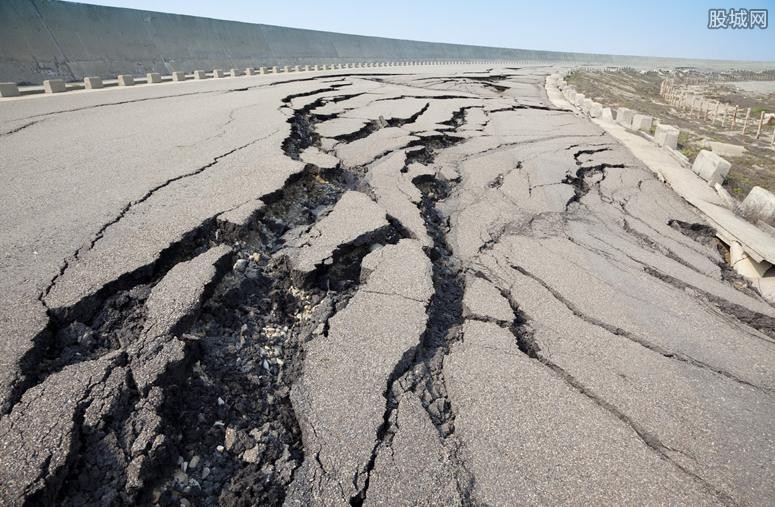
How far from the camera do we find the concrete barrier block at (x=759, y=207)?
4277mm

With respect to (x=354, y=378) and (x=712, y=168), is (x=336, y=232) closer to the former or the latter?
(x=354, y=378)

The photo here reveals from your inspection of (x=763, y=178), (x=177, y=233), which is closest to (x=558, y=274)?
(x=177, y=233)

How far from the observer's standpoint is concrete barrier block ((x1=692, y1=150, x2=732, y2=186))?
5.45 meters

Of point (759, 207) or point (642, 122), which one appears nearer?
point (759, 207)

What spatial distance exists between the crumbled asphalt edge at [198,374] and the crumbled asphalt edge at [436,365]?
389 mm

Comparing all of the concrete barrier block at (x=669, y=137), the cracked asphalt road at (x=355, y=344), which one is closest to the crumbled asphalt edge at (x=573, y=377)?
the cracked asphalt road at (x=355, y=344)

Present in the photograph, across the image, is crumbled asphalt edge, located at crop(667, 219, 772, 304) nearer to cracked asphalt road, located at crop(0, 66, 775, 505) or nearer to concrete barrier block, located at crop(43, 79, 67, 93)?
cracked asphalt road, located at crop(0, 66, 775, 505)

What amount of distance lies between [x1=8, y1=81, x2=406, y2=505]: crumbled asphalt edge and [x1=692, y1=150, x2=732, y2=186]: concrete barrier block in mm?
5235

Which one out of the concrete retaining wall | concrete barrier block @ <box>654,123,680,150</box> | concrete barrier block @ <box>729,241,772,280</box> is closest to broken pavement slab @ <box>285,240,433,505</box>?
concrete barrier block @ <box>729,241,772,280</box>

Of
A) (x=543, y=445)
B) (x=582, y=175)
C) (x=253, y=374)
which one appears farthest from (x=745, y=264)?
(x=253, y=374)

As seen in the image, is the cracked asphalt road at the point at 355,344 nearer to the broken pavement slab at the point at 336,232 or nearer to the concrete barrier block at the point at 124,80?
the broken pavement slab at the point at 336,232

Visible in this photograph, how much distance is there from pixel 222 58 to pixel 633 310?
65.4 feet

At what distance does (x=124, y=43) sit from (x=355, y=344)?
16.3 metres

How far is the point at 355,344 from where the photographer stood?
78.9 inches
